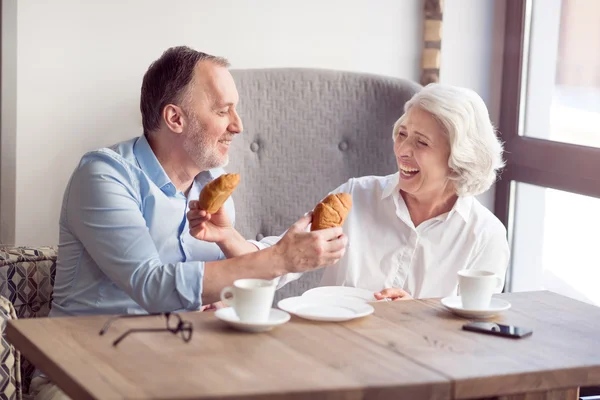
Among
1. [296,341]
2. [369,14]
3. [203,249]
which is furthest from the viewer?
[369,14]

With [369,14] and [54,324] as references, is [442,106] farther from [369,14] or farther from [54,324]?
[54,324]

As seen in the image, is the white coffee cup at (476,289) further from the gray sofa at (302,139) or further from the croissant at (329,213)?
the gray sofa at (302,139)

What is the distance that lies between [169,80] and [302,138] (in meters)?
0.74

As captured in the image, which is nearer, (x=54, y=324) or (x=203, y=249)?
(x=54, y=324)

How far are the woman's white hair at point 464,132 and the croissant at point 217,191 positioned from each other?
0.71m

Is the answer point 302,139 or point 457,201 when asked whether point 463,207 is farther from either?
point 302,139

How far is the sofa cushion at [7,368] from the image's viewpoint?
2.11m

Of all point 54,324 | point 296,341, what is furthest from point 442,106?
point 54,324

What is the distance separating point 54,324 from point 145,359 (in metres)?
0.31

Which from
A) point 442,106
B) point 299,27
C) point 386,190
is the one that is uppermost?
point 299,27

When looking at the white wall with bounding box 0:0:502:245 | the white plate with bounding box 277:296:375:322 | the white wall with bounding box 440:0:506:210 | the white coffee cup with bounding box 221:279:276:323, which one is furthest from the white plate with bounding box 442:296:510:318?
the white wall with bounding box 440:0:506:210

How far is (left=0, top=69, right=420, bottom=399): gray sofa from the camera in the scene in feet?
9.93

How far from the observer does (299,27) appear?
10.5 feet

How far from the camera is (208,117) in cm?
245
